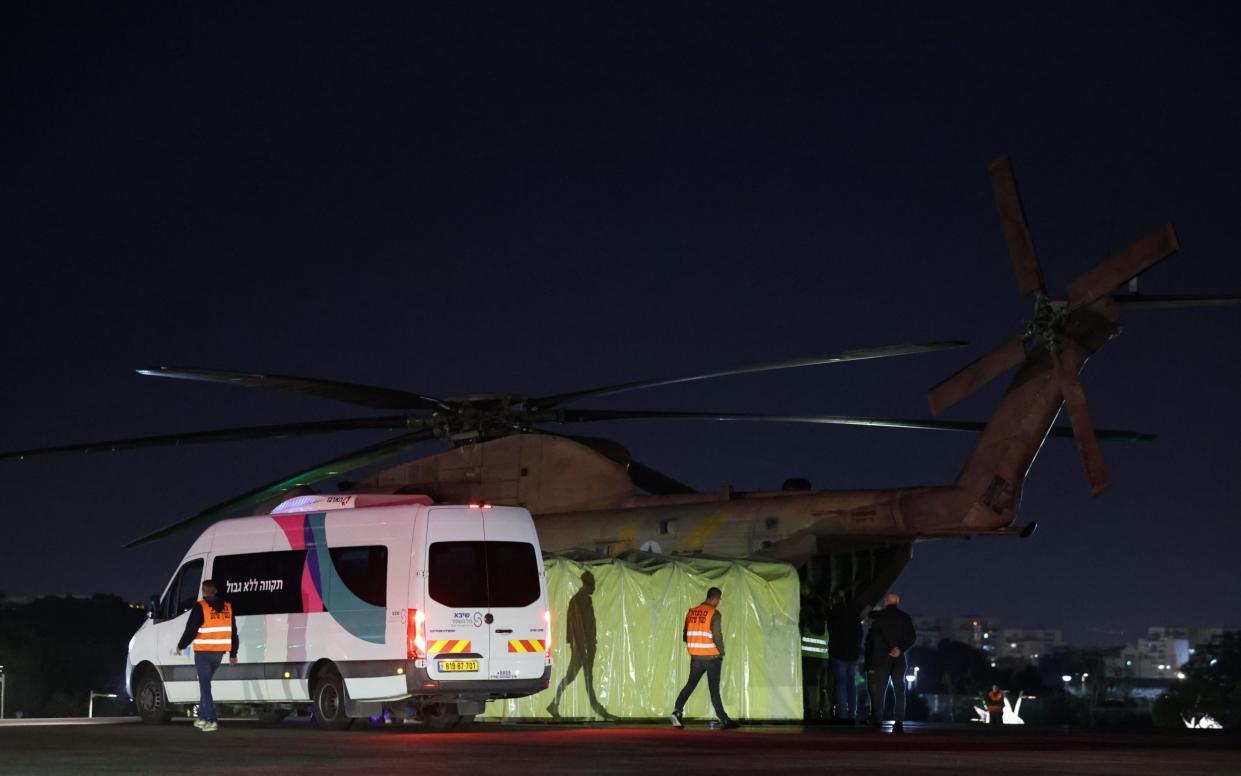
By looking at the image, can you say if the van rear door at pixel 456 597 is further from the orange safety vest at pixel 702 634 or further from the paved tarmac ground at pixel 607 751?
the orange safety vest at pixel 702 634

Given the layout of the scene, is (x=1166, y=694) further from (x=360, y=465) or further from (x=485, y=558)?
(x=485, y=558)

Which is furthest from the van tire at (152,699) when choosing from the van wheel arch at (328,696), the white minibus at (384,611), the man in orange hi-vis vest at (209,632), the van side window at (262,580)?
the van wheel arch at (328,696)

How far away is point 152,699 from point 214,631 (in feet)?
6.90

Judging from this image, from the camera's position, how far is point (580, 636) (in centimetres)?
2106

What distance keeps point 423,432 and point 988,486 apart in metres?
8.63

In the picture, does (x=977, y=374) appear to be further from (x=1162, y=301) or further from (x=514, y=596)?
(x=514, y=596)

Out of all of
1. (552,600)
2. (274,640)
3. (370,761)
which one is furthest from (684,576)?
(370,761)

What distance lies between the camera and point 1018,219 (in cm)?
2073

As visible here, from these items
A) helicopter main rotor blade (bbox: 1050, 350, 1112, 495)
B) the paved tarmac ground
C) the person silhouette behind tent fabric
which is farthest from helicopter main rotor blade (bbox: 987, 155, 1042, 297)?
the person silhouette behind tent fabric

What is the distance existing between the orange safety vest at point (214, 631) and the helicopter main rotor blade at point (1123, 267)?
11.2 metres

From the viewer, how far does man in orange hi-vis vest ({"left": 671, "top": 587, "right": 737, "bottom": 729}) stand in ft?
60.6

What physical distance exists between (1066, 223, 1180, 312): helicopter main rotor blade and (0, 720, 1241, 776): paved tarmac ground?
18.1ft

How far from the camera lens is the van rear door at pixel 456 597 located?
17.7 m

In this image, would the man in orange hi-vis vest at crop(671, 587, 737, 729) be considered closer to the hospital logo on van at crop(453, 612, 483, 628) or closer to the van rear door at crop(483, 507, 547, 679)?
the van rear door at crop(483, 507, 547, 679)
